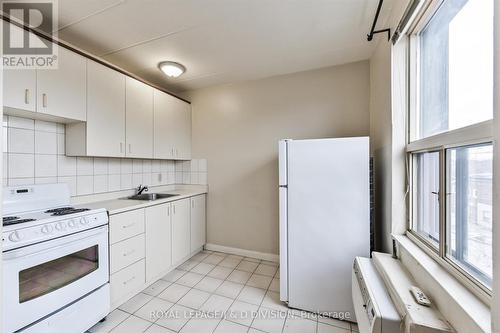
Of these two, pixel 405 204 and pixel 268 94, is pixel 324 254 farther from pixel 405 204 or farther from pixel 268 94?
pixel 268 94

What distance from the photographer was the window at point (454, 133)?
0.80 m

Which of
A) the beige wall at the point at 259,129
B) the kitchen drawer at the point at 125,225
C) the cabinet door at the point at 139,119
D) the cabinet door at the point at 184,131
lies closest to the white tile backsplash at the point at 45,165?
the cabinet door at the point at 139,119

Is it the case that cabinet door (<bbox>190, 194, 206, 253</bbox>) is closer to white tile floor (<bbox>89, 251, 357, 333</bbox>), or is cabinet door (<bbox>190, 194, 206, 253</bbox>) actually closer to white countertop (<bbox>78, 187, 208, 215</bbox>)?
white countertop (<bbox>78, 187, 208, 215</bbox>)

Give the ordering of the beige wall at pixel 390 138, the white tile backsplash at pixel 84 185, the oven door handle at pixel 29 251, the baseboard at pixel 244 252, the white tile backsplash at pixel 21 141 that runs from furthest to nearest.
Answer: the baseboard at pixel 244 252 < the white tile backsplash at pixel 84 185 < the white tile backsplash at pixel 21 141 < the beige wall at pixel 390 138 < the oven door handle at pixel 29 251

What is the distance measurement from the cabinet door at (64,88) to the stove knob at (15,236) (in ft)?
2.87

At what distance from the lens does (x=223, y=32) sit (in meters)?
1.80

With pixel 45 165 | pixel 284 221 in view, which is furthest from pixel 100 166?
pixel 284 221

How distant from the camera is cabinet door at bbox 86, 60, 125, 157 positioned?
1857 millimetres

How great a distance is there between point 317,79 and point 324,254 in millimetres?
1919

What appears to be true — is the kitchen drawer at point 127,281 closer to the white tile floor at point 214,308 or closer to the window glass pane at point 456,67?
the white tile floor at point 214,308

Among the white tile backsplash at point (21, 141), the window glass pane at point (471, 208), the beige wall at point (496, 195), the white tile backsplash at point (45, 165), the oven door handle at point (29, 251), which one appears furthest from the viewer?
the white tile backsplash at point (45, 165)

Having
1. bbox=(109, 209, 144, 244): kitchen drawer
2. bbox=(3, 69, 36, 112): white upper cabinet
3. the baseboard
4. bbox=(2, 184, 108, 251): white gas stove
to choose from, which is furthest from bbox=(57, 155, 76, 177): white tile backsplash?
the baseboard

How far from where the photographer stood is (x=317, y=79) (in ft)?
8.14

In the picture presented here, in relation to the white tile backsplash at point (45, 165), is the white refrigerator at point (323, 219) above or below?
below
